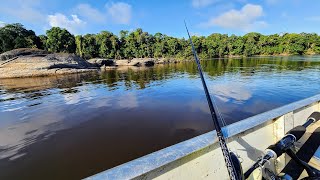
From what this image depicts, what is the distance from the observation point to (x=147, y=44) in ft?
234

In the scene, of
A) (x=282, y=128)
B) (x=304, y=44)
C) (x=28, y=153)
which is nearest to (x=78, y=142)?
(x=28, y=153)

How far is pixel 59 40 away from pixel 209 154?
6328 cm

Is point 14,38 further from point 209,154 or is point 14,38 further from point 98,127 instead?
point 209,154

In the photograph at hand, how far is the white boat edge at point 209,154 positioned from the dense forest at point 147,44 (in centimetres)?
6091

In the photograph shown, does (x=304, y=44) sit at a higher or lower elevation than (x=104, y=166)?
higher

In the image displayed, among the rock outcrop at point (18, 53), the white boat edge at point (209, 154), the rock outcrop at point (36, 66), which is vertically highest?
the rock outcrop at point (18, 53)

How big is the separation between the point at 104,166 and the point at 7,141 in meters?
3.50

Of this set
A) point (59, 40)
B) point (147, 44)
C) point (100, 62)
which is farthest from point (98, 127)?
point (147, 44)

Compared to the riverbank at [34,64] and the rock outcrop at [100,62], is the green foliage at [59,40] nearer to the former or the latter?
the rock outcrop at [100,62]

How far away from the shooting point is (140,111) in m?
7.86

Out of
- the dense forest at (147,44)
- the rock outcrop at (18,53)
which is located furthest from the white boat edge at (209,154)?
the dense forest at (147,44)

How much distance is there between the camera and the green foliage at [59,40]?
54.0 metres

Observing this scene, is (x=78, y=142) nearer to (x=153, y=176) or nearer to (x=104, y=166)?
(x=104, y=166)

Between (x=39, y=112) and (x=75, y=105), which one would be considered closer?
(x=39, y=112)
